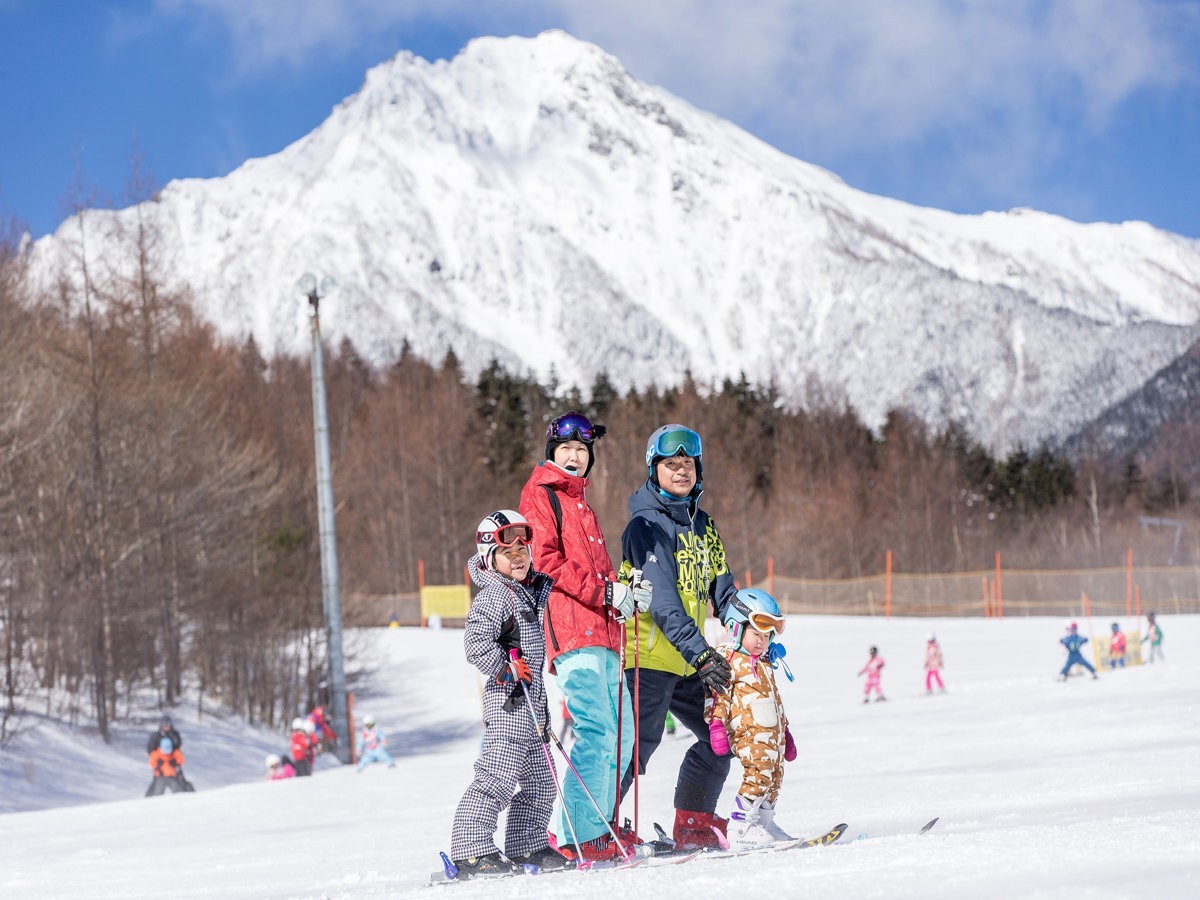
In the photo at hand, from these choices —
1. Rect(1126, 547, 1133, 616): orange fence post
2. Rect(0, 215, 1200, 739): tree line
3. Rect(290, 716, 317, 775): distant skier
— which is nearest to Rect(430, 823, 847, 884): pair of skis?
Rect(290, 716, 317, 775): distant skier

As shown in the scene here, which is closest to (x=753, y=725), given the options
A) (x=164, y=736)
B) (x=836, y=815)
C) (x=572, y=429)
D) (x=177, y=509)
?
(x=572, y=429)

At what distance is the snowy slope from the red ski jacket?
1.00 metres

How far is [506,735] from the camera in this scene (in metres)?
5.59

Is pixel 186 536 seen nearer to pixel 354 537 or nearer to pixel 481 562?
pixel 354 537

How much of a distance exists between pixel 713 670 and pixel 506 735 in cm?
88

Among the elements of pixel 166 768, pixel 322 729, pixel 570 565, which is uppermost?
pixel 570 565

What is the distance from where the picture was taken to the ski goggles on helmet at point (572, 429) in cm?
591

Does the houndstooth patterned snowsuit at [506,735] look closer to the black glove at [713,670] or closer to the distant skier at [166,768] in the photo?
the black glove at [713,670]

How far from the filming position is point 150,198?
993 inches

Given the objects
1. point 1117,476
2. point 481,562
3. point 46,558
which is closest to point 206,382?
point 46,558

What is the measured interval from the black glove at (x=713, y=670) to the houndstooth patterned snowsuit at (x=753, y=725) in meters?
0.31

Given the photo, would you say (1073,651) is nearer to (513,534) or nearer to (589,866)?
(589,866)

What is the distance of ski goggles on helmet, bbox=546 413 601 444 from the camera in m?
5.91

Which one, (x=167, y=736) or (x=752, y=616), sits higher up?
(x=752, y=616)
